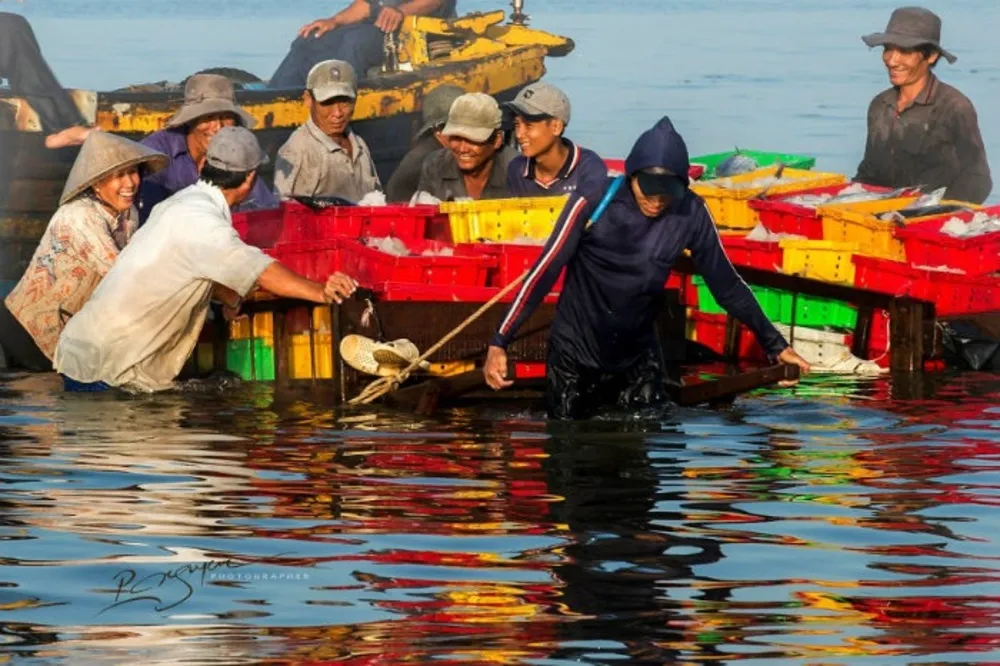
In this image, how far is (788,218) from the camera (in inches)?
553

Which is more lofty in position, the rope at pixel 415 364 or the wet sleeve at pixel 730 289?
the wet sleeve at pixel 730 289

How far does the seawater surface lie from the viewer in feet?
24.3

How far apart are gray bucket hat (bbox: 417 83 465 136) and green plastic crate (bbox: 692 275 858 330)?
2137 mm

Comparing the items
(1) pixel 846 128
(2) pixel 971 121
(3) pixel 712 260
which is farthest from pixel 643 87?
(3) pixel 712 260

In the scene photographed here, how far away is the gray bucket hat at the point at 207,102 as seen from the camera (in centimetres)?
1323

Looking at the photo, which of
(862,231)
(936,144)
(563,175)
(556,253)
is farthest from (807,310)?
(556,253)

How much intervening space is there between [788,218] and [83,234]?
4510mm

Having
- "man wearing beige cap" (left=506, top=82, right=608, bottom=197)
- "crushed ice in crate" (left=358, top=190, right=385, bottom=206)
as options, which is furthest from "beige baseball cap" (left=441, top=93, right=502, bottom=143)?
"crushed ice in crate" (left=358, top=190, right=385, bottom=206)

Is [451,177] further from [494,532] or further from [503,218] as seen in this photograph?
[494,532]

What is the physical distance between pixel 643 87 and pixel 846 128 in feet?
21.4

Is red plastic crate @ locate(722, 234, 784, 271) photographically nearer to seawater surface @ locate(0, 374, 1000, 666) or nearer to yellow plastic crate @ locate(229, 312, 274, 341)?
seawater surface @ locate(0, 374, 1000, 666)

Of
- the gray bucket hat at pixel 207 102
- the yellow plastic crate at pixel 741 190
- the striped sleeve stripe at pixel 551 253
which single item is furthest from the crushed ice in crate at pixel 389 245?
the yellow plastic crate at pixel 741 190

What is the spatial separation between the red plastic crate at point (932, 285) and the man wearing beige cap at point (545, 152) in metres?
1.69

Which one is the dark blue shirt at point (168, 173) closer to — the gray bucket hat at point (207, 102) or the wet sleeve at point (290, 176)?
the gray bucket hat at point (207, 102)
